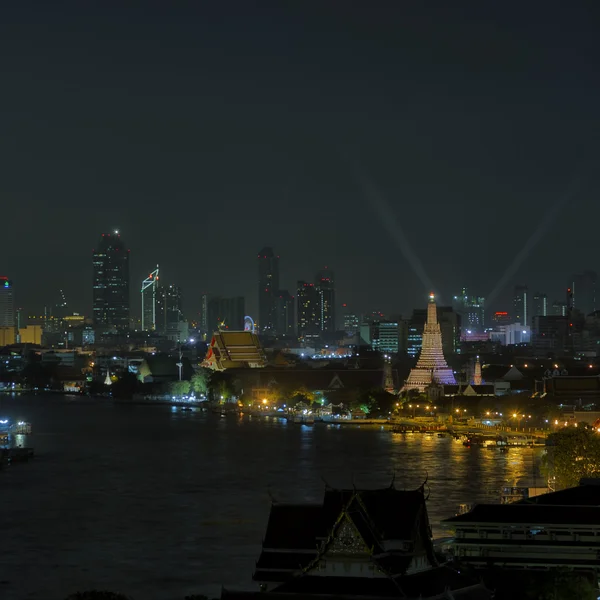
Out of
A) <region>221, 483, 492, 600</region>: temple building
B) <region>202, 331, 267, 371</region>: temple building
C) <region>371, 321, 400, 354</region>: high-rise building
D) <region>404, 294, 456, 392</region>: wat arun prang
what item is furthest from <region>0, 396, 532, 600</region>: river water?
<region>371, 321, 400, 354</region>: high-rise building

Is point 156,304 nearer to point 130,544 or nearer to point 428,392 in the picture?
point 428,392

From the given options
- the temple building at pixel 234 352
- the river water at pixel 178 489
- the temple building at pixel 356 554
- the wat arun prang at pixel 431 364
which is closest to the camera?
the temple building at pixel 356 554

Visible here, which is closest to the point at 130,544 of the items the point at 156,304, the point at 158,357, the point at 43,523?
the point at 43,523

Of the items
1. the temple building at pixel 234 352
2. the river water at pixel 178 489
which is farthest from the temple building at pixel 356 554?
the temple building at pixel 234 352

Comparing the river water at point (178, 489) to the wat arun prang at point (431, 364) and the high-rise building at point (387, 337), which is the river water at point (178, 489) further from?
the high-rise building at point (387, 337)

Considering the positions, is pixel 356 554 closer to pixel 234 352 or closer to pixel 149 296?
pixel 234 352

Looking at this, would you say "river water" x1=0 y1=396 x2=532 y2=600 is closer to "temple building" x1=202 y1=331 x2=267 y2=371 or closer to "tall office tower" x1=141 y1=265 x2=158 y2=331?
"temple building" x1=202 y1=331 x2=267 y2=371
